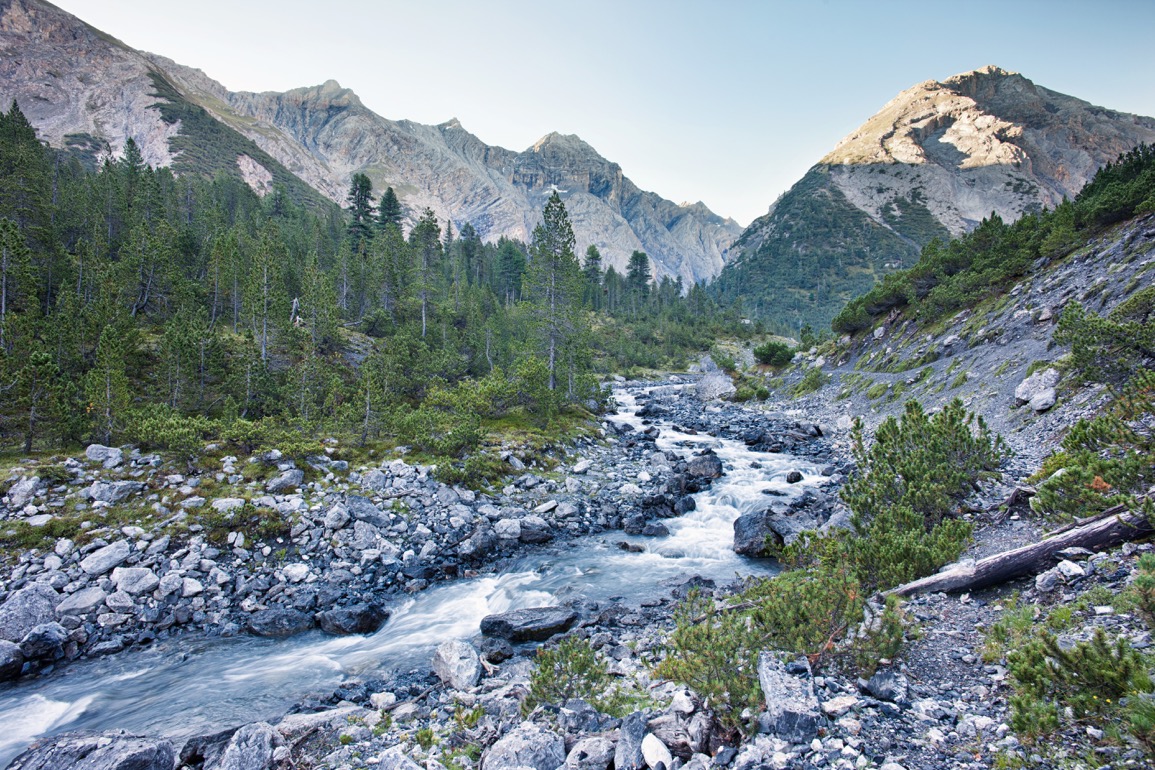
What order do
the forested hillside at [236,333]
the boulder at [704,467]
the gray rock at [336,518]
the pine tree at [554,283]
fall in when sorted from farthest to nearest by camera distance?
the pine tree at [554,283]
the boulder at [704,467]
the forested hillside at [236,333]
the gray rock at [336,518]

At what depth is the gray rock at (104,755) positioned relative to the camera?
23.0ft

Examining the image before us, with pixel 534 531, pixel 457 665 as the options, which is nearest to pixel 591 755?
pixel 457 665

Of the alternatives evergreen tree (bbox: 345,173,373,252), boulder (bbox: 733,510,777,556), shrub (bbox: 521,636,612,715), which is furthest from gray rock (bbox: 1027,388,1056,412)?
evergreen tree (bbox: 345,173,373,252)

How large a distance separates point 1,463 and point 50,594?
8.16m

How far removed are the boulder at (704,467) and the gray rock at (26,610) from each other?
76.9 ft

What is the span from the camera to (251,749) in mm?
7406

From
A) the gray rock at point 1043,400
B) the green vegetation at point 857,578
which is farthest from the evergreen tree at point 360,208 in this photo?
the gray rock at point 1043,400

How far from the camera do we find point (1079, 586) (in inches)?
263

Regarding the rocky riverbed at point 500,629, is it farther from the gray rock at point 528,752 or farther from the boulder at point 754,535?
the boulder at point 754,535

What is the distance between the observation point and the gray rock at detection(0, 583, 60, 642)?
1105 centimetres

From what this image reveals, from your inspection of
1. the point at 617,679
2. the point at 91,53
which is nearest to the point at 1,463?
the point at 617,679

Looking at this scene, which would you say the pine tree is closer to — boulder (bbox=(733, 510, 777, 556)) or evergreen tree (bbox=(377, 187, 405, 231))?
boulder (bbox=(733, 510, 777, 556))

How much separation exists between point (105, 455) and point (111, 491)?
2643 millimetres

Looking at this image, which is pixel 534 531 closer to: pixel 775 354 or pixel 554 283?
pixel 554 283
